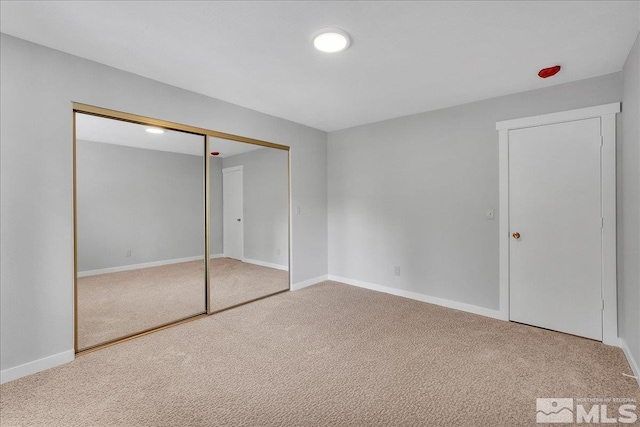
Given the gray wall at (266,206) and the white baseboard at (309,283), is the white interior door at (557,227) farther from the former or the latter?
the gray wall at (266,206)

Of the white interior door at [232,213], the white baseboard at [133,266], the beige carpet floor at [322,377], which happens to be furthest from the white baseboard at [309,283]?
the white baseboard at [133,266]

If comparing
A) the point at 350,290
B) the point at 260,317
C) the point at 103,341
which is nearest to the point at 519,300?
the point at 350,290

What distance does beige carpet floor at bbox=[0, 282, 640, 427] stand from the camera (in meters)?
1.74

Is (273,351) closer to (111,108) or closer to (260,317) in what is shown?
(260,317)

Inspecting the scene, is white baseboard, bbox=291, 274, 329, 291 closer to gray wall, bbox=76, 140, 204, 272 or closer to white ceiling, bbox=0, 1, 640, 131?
gray wall, bbox=76, 140, 204, 272

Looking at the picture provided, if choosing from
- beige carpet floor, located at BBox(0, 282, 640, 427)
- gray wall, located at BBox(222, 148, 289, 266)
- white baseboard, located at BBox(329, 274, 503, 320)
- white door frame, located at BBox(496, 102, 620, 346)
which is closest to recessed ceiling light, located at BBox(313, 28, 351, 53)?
gray wall, located at BBox(222, 148, 289, 266)

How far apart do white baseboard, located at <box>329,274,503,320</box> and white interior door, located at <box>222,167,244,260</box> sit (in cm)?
172

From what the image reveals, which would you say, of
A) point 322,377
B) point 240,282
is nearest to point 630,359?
point 322,377

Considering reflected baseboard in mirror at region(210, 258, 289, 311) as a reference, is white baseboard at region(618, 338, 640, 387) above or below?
below

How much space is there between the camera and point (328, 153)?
4.81m

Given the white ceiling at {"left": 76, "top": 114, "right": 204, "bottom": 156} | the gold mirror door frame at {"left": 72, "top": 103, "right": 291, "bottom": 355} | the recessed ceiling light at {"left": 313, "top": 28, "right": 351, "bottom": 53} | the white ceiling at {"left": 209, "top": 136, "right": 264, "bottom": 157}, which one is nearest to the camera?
the recessed ceiling light at {"left": 313, "top": 28, "right": 351, "bottom": 53}

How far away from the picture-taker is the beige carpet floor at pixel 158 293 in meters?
2.70

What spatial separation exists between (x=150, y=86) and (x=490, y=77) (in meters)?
3.17

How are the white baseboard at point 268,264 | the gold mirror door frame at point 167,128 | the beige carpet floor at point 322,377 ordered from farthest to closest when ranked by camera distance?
the white baseboard at point 268,264 → the gold mirror door frame at point 167,128 → the beige carpet floor at point 322,377
